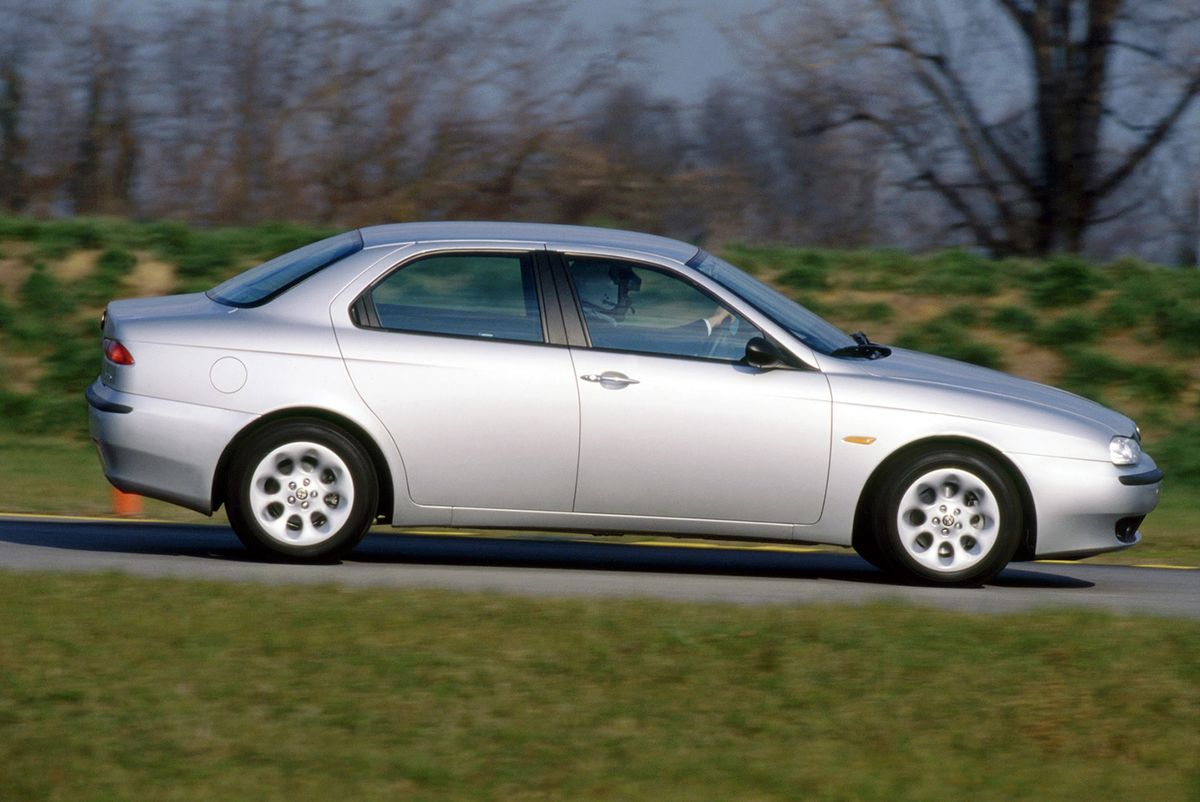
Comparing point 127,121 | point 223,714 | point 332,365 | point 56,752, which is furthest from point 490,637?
point 127,121

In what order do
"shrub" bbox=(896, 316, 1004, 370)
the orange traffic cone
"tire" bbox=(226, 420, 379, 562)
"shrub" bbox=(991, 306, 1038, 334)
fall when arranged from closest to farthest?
"tire" bbox=(226, 420, 379, 562), the orange traffic cone, "shrub" bbox=(896, 316, 1004, 370), "shrub" bbox=(991, 306, 1038, 334)

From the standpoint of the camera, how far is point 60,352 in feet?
55.3

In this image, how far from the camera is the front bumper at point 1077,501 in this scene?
322 inches

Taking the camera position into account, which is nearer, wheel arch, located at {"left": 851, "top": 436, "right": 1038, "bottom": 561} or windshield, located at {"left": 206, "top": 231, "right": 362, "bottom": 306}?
wheel arch, located at {"left": 851, "top": 436, "right": 1038, "bottom": 561}

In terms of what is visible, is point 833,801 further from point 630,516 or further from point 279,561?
point 279,561

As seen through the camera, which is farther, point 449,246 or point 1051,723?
point 449,246

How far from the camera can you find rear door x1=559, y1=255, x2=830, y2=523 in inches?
316

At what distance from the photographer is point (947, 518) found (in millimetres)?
8234

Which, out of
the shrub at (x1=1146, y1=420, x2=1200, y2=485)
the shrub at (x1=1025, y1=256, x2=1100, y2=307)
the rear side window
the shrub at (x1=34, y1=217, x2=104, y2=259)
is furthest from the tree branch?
the rear side window

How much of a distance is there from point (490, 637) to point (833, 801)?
1.74 m

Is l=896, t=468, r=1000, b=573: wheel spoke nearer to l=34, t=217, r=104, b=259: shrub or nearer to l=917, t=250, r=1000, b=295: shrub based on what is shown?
l=917, t=250, r=1000, b=295: shrub

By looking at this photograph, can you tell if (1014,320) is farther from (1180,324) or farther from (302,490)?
(302,490)

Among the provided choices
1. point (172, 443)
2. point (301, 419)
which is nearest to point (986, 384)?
point (301, 419)

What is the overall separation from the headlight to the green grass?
1.67 m
